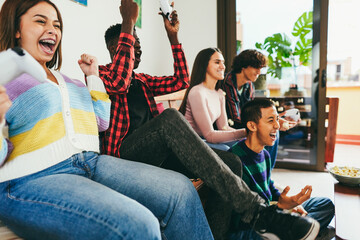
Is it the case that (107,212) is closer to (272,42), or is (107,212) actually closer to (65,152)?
(65,152)

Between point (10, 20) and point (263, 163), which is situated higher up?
point (10, 20)

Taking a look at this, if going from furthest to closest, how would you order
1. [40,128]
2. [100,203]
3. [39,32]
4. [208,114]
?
1. [208,114]
2. [39,32]
3. [40,128]
4. [100,203]

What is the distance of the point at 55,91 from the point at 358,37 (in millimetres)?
5271

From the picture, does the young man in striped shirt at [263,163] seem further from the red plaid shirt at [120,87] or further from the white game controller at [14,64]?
the white game controller at [14,64]

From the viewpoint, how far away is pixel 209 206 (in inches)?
40.8

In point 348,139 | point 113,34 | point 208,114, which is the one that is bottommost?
point 348,139

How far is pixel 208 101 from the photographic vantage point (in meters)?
1.68

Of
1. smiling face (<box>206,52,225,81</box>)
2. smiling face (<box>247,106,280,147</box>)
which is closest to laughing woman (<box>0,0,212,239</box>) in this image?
smiling face (<box>247,106,280,147</box>)

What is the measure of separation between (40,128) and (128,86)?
0.48m

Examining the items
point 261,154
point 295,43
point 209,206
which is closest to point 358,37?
point 295,43

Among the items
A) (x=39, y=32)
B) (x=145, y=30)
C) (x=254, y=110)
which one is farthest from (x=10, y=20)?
(x=145, y=30)

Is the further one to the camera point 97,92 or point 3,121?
point 97,92

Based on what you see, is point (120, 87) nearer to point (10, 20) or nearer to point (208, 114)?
point (10, 20)

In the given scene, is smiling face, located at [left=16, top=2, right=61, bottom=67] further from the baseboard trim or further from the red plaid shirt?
the baseboard trim
